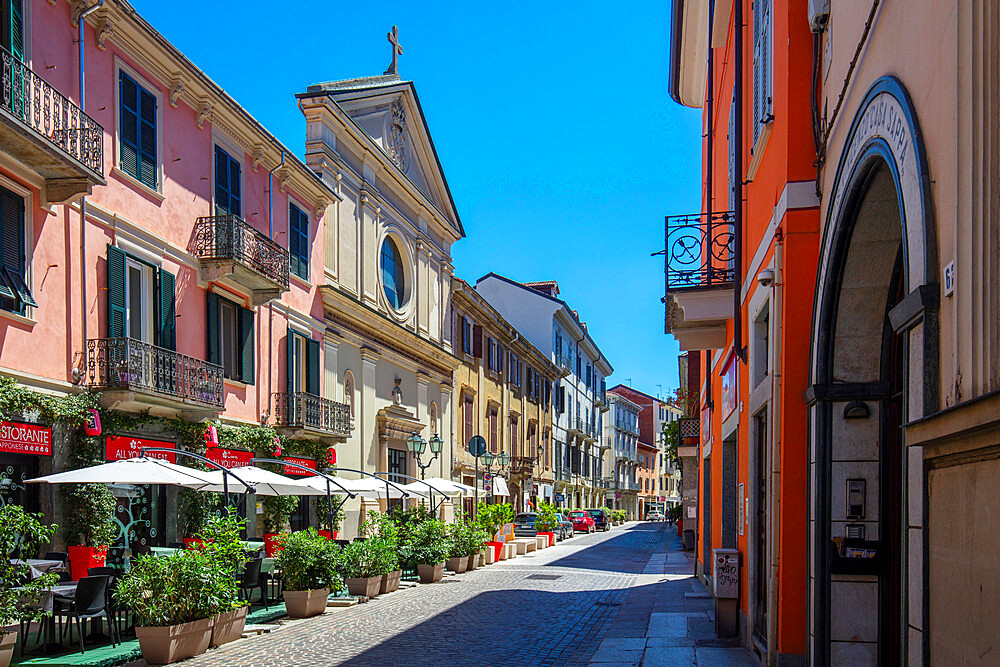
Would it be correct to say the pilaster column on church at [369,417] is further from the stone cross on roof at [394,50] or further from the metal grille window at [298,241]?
the stone cross on roof at [394,50]

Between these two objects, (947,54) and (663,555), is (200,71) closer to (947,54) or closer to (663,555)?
(947,54)

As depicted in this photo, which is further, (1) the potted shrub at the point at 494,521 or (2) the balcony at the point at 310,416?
(1) the potted shrub at the point at 494,521

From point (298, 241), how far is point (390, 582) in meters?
9.90

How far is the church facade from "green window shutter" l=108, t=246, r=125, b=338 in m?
9.58

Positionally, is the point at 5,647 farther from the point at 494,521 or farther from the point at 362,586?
the point at 494,521

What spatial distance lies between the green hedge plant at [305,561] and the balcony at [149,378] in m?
3.53

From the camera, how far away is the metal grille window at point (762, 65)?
370 inches

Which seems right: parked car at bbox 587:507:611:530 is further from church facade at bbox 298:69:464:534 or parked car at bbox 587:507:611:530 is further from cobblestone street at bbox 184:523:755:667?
cobblestone street at bbox 184:523:755:667

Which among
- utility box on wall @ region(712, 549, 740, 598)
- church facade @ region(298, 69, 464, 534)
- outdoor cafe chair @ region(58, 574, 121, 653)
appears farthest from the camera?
church facade @ region(298, 69, 464, 534)

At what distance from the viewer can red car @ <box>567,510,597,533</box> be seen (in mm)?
52625

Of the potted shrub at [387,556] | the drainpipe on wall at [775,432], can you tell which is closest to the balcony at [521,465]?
the potted shrub at [387,556]

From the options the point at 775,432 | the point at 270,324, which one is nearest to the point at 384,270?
the point at 270,324

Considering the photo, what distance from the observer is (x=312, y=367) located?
80.1 feet

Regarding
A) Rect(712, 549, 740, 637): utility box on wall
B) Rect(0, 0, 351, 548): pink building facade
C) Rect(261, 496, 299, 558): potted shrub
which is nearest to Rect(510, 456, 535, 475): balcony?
Rect(0, 0, 351, 548): pink building facade
